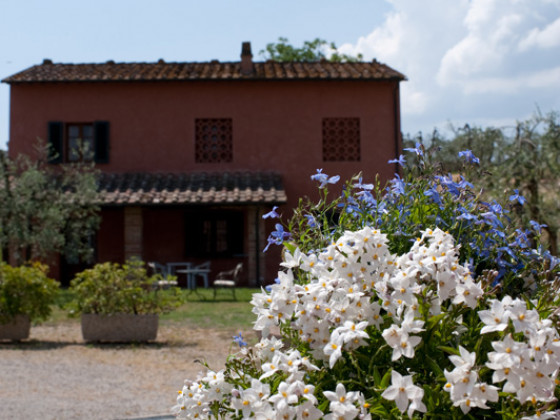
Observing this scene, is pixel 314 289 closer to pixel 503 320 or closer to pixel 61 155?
pixel 503 320

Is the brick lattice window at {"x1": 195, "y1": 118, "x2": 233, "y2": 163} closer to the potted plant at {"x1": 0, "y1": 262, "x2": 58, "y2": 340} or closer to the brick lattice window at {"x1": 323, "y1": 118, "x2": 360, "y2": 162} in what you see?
the brick lattice window at {"x1": 323, "y1": 118, "x2": 360, "y2": 162}

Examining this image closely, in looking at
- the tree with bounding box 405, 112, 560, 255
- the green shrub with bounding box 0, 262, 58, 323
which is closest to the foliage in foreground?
the green shrub with bounding box 0, 262, 58, 323

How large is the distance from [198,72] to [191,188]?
11.7 ft

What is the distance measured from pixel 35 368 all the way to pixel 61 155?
1390cm

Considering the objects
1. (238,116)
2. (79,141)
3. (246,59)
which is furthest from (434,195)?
(246,59)

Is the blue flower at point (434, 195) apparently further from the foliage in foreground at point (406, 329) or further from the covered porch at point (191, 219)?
the covered porch at point (191, 219)

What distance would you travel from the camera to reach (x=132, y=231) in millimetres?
20266

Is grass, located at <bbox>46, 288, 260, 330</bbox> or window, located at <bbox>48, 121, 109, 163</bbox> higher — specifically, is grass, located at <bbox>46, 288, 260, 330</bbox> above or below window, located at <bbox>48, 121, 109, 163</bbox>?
below

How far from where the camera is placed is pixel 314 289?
2.35m

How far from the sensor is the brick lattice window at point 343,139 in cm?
2116

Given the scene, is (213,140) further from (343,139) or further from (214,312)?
(214,312)

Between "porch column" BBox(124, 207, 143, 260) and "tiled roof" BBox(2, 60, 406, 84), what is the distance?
3716mm

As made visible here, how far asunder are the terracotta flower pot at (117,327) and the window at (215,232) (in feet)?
35.8

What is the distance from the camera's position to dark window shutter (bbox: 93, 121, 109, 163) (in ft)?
69.6
